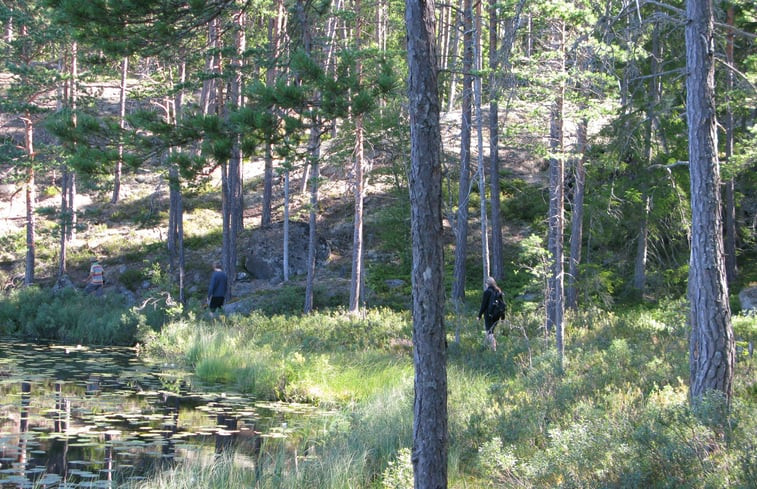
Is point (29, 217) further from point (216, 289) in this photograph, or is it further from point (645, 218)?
point (645, 218)

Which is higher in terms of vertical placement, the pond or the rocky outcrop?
the rocky outcrop

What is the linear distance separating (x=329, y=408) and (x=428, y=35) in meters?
8.52

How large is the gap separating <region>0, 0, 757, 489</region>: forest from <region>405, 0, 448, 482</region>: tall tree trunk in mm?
17

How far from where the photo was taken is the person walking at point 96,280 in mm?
30375

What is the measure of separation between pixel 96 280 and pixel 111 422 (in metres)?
20.7

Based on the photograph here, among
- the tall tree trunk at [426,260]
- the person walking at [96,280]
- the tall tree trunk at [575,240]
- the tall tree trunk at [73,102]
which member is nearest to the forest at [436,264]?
the tall tree trunk at [426,260]

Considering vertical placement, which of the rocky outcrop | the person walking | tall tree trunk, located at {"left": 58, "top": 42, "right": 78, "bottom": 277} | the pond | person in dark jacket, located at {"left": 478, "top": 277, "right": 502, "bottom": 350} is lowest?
the pond

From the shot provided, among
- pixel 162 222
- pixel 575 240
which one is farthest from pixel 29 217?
pixel 575 240

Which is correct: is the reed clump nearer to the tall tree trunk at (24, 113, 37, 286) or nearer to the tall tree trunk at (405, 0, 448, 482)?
the tall tree trunk at (405, 0, 448, 482)

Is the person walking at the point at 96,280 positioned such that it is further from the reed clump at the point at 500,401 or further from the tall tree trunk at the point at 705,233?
the tall tree trunk at the point at 705,233

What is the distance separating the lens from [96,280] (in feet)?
99.3

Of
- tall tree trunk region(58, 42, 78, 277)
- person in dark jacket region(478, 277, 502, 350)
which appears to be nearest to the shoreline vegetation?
person in dark jacket region(478, 277, 502, 350)

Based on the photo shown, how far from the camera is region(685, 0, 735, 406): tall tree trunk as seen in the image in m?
8.62

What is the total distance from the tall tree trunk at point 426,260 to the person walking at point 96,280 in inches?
1075
